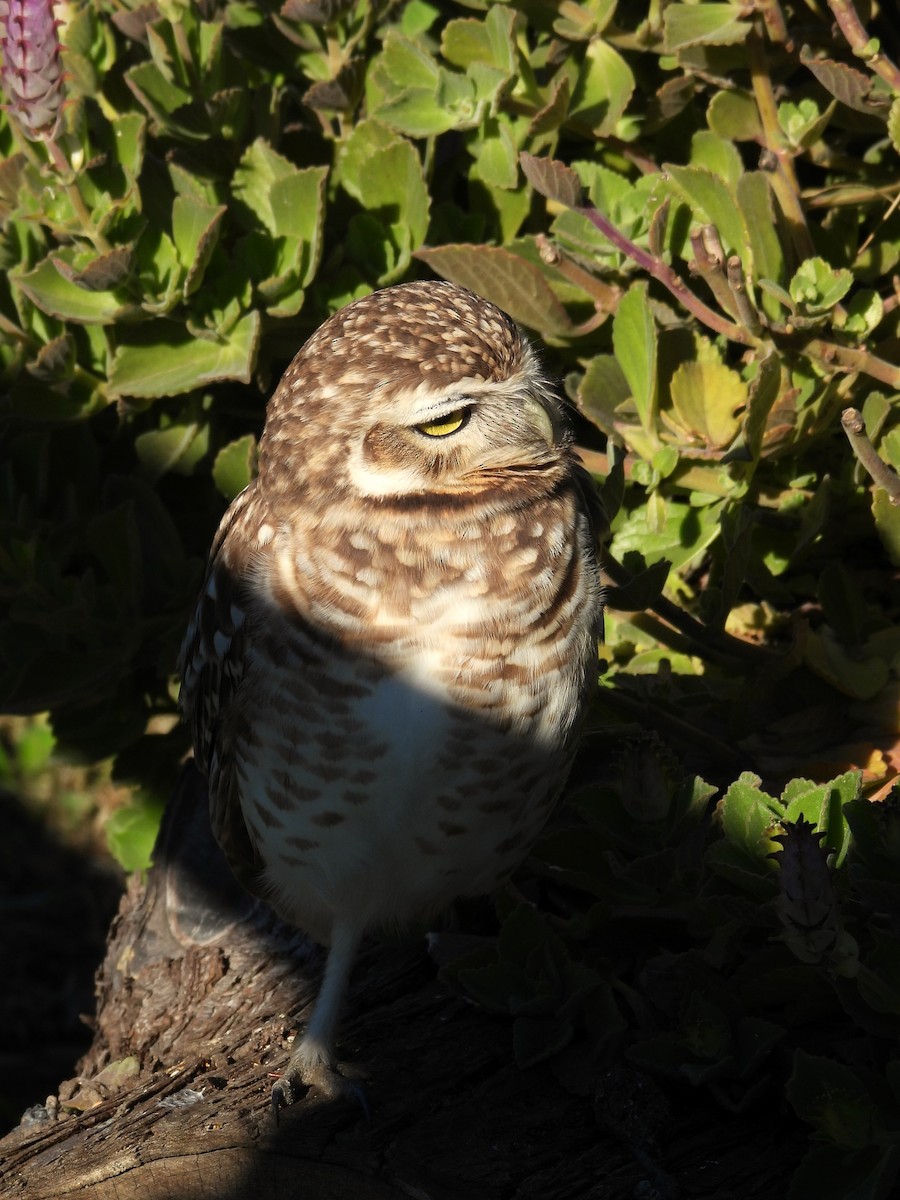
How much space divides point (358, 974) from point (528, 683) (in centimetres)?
107

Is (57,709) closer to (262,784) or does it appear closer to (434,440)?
(262,784)

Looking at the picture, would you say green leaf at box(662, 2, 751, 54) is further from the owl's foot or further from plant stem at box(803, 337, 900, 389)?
the owl's foot

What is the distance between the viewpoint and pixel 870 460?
2.76 m

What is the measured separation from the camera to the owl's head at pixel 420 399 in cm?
243

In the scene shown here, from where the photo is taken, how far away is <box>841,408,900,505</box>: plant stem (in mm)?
2605

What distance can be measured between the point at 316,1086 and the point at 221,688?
806mm

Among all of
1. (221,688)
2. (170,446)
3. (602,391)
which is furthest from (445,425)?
(170,446)

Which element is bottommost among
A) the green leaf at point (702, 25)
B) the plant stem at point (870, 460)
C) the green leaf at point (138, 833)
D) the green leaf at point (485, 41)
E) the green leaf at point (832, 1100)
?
the green leaf at point (138, 833)

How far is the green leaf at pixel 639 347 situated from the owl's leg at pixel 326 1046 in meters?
1.32

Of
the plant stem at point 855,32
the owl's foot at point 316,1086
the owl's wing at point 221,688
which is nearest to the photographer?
the owl's foot at point 316,1086

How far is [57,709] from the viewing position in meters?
3.85

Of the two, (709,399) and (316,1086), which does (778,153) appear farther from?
(316,1086)

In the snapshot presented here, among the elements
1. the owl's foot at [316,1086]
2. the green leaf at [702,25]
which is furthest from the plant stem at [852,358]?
the owl's foot at [316,1086]

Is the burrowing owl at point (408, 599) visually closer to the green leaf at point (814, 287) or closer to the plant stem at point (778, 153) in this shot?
the green leaf at point (814, 287)
